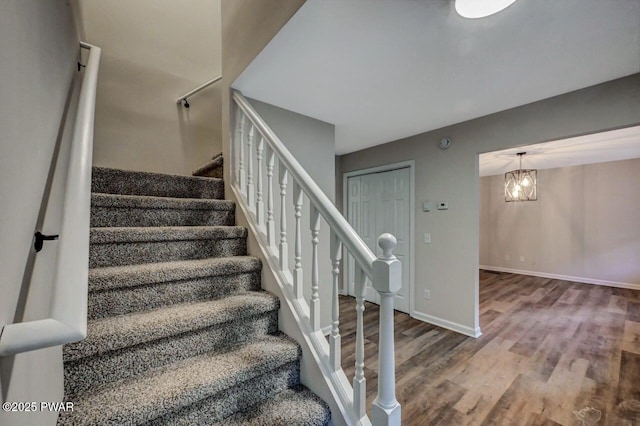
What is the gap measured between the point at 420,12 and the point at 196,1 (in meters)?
2.94

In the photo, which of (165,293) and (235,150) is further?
(235,150)

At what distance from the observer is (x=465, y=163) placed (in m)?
2.69

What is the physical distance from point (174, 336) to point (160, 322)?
93 millimetres

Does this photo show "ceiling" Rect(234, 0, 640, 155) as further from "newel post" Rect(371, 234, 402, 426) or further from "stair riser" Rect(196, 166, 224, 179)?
"newel post" Rect(371, 234, 402, 426)

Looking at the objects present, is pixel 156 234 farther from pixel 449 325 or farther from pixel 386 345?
pixel 449 325

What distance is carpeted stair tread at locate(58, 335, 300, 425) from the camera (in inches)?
34.0

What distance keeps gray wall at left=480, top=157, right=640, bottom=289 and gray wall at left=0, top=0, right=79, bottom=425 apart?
7113 millimetres

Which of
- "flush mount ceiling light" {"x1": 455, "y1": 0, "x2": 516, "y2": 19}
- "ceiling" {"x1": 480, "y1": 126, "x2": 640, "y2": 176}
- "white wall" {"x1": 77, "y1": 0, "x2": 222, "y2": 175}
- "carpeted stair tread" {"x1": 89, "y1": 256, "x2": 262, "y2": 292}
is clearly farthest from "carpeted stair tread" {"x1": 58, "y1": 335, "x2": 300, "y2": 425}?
"ceiling" {"x1": 480, "y1": 126, "x2": 640, "y2": 176}

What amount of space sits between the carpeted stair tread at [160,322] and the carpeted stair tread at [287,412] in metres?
0.40

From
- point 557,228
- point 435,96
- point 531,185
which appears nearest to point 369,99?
point 435,96

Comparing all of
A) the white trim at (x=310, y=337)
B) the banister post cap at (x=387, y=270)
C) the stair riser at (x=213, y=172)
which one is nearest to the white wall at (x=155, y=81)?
the stair riser at (x=213, y=172)

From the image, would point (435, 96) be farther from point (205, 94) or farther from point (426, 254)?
point (205, 94)

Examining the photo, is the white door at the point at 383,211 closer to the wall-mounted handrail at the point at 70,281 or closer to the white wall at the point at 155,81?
the white wall at the point at 155,81

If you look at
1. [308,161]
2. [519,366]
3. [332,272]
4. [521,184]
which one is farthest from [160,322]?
[521,184]
